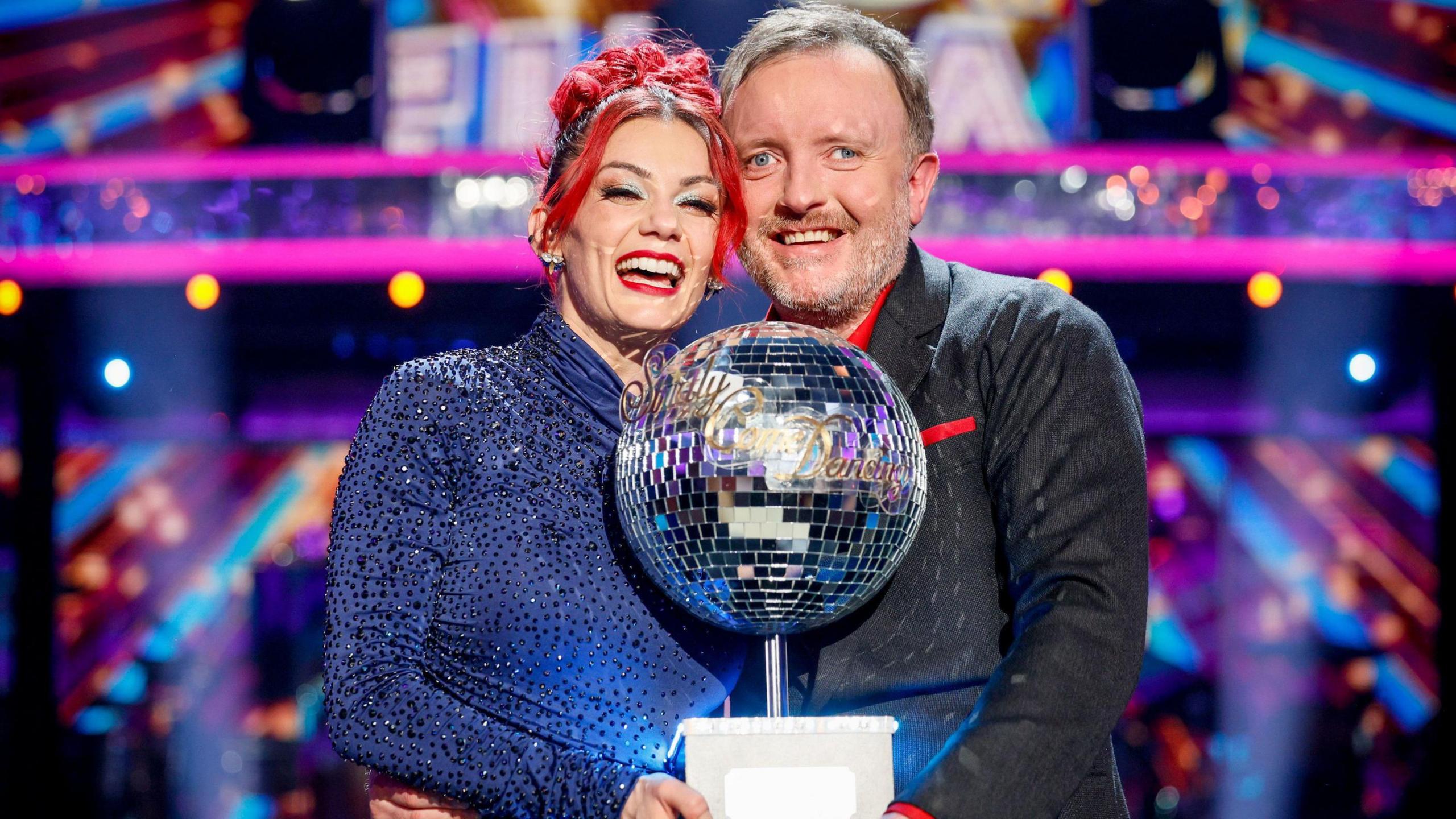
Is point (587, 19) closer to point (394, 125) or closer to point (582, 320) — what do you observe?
point (394, 125)

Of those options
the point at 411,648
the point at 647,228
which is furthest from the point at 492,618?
the point at 647,228

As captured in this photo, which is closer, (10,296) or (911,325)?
(911,325)

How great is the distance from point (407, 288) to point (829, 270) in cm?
326

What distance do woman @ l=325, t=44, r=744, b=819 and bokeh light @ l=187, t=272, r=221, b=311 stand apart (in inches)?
137

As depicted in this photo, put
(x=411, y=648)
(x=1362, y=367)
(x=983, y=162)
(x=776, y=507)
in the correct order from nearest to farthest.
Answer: (x=776, y=507) < (x=411, y=648) < (x=983, y=162) < (x=1362, y=367)

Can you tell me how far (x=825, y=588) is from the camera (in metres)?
1.31

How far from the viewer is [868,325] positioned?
1.81 m

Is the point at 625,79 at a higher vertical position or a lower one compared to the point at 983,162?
higher

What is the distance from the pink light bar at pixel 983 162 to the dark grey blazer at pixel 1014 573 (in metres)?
2.88

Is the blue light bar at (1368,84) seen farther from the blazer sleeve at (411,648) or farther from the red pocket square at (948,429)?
the blazer sleeve at (411,648)

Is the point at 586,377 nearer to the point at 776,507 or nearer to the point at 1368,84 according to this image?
the point at 776,507

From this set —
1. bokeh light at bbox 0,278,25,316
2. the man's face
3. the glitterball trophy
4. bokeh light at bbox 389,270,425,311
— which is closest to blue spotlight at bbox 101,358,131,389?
bokeh light at bbox 0,278,25,316

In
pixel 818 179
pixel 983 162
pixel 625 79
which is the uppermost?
pixel 625 79

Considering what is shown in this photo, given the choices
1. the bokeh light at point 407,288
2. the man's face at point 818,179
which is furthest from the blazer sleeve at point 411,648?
the bokeh light at point 407,288
